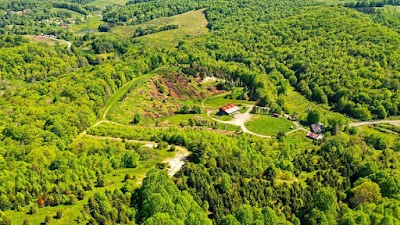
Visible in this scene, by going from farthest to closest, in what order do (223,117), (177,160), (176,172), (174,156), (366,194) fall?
1. (223,117)
2. (174,156)
3. (177,160)
4. (176,172)
5. (366,194)

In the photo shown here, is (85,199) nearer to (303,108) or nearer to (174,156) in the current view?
(174,156)

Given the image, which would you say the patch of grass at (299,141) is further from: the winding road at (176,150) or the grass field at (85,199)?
the grass field at (85,199)

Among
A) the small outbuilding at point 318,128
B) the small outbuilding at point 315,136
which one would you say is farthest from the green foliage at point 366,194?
the small outbuilding at point 318,128

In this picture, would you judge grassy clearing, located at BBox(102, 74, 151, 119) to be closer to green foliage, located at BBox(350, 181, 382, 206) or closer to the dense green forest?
the dense green forest

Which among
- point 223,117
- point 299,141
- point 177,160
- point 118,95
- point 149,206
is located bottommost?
point 299,141

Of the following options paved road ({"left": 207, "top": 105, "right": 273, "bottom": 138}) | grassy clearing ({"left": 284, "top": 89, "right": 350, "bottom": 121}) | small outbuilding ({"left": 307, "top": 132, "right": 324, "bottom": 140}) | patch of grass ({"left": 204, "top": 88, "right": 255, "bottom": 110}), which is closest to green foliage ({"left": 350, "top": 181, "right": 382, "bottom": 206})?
small outbuilding ({"left": 307, "top": 132, "right": 324, "bottom": 140})

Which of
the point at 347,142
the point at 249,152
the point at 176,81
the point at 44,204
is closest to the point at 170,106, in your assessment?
the point at 176,81

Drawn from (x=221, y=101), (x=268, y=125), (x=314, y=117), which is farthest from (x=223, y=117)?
(x=314, y=117)

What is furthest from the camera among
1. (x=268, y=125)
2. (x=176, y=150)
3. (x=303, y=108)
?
(x=303, y=108)
